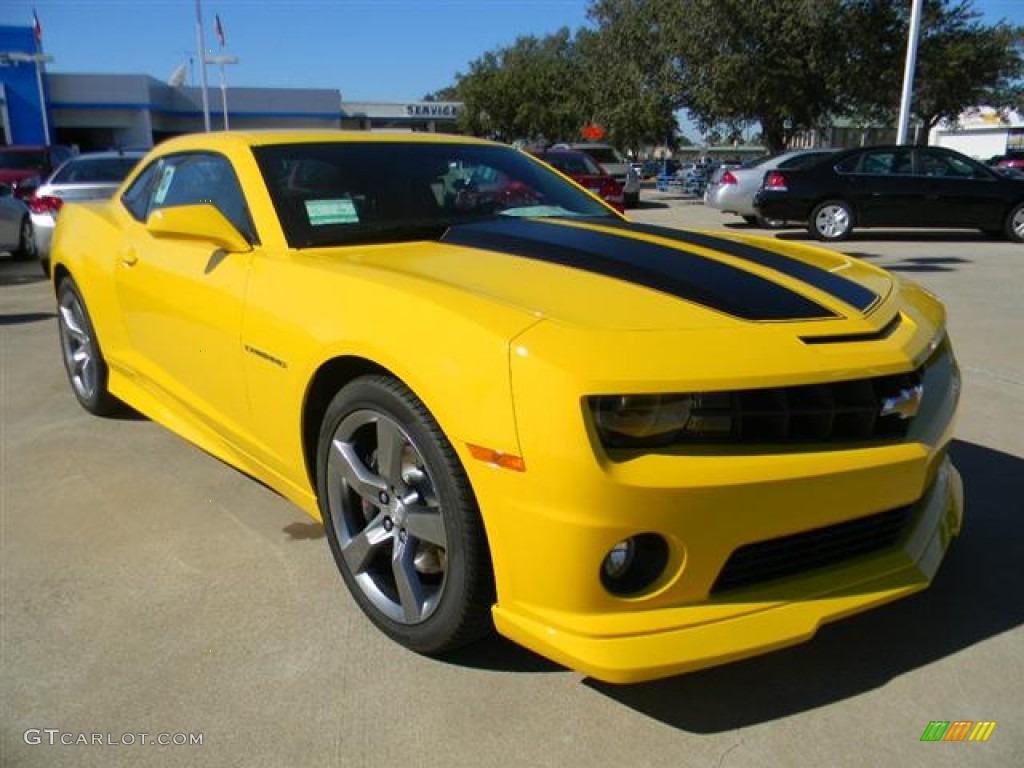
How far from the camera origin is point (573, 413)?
1.83 m

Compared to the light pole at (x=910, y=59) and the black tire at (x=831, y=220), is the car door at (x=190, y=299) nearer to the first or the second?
the black tire at (x=831, y=220)

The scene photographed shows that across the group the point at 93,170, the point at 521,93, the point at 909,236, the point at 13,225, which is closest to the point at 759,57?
the point at 909,236

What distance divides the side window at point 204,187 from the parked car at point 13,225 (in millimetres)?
8701

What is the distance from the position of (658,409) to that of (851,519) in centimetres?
59

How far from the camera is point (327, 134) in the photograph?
3428 mm

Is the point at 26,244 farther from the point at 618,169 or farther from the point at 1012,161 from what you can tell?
the point at 1012,161

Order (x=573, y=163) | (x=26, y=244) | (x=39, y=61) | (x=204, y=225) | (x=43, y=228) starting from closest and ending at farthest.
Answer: (x=204, y=225)
(x=43, y=228)
(x=26, y=244)
(x=573, y=163)
(x=39, y=61)

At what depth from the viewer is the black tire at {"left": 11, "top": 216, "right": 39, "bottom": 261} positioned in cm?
1148

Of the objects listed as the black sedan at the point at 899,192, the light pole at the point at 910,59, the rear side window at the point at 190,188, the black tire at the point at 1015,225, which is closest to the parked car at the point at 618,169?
the light pole at the point at 910,59

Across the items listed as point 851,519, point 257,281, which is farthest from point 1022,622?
point 257,281

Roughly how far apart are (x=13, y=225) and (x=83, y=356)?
26.8 feet

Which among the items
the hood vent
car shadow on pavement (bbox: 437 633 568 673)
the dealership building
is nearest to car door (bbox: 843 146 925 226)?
the hood vent

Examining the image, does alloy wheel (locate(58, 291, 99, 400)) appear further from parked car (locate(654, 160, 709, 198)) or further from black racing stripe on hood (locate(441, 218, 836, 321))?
parked car (locate(654, 160, 709, 198))

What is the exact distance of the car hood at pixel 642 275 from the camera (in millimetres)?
2139
